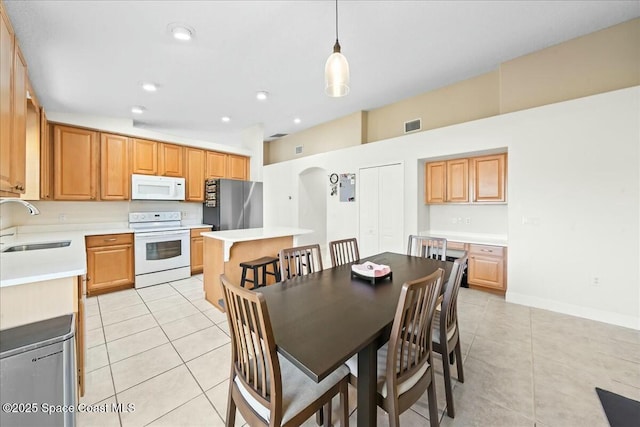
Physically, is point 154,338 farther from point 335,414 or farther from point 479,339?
point 479,339

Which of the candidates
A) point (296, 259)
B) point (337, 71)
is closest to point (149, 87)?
point (337, 71)

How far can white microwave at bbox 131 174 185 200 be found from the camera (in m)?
4.30

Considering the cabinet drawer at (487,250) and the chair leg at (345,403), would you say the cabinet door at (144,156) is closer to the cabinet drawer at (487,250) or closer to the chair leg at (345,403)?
the chair leg at (345,403)

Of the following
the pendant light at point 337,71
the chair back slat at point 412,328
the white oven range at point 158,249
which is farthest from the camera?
the white oven range at point 158,249

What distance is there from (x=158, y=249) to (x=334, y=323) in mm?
4016

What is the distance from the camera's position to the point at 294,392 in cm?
115

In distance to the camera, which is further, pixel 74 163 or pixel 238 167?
pixel 238 167

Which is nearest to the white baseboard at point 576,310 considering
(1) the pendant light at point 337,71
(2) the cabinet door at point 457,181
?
(2) the cabinet door at point 457,181

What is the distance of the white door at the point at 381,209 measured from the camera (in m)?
4.41

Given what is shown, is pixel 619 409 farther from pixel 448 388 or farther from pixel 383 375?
pixel 383 375

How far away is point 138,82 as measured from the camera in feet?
11.2

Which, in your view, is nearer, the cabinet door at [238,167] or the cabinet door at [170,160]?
the cabinet door at [170,160]

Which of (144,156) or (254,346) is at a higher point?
(144,156)

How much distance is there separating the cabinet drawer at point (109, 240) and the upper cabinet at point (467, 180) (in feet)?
16.1
